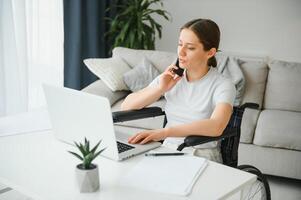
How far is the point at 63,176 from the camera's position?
4.19 ft

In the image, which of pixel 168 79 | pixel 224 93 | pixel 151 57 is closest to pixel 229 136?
pixel 224 93

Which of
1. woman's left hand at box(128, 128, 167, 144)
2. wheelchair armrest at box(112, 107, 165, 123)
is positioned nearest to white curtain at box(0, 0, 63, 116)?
wheelchair armrest at box(112, 107, 165, 123)

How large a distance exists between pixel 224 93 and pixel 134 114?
0.42 m

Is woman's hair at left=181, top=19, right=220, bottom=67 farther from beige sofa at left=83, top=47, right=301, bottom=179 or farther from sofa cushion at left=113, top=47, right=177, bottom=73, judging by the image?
sofa cushion at left=113, top=47, right=177, bottom=73

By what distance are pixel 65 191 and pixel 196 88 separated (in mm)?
884

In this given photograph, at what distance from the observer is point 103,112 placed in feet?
4.30

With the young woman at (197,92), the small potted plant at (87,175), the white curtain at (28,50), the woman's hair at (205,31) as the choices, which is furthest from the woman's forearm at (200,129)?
the white curtain at (28,50)

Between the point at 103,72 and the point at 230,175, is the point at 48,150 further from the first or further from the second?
the point at 103,72

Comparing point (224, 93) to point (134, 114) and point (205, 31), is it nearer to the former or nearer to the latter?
point (205, 31)

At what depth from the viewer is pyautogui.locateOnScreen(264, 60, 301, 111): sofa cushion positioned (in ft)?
9.99

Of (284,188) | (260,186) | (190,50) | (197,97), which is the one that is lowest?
(284,188)

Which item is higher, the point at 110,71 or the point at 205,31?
the point at 205,31

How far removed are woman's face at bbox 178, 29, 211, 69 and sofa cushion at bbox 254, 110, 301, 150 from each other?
3.60 ft

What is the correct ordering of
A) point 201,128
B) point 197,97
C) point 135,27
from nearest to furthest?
point 201,128
point 197,97
point 135,27
